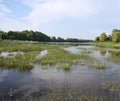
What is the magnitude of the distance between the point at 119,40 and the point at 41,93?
90961mm

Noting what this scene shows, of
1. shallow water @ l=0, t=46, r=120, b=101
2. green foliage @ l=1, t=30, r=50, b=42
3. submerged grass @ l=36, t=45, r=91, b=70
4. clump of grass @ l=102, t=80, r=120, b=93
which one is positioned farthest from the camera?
green foliage @ l=1, t=30, r=50, b=42

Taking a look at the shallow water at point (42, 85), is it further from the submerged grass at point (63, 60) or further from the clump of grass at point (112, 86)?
the submerged grass at point (63, 60)

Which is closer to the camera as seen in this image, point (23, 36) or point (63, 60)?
point (63, 60)

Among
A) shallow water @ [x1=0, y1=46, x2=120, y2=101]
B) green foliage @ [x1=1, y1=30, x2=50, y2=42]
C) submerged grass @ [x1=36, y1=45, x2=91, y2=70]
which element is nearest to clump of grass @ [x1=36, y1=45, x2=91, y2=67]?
submerged grass @ [x1=36, y1=45, x2=91, y2=70]

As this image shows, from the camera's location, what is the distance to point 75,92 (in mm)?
12906

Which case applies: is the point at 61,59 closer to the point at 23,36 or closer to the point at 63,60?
the point at 63,60

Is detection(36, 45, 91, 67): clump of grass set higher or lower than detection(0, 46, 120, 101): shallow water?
higher

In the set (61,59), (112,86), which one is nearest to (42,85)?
(112,86)

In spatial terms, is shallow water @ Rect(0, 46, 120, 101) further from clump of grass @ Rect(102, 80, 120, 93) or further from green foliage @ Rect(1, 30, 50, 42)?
green foliage @ Rect(1, 30, 50, 42)

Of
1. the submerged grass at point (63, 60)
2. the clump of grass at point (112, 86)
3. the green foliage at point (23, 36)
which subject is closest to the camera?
the clump of grass at point (112, 86)

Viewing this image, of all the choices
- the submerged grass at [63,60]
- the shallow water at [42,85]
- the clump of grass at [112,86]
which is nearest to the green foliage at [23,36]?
the submerged grass at [63,60]

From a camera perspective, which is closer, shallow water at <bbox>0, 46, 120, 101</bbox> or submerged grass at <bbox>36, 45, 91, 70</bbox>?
shallow water at <bbox>0, 46, 120, 101</bbox>

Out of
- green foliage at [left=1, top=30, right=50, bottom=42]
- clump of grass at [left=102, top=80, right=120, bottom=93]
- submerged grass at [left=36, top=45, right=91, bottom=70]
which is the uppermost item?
green foliage at [left=1, top=30, right=50, bottom=42]

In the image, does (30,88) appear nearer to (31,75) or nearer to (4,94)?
(4,94)
